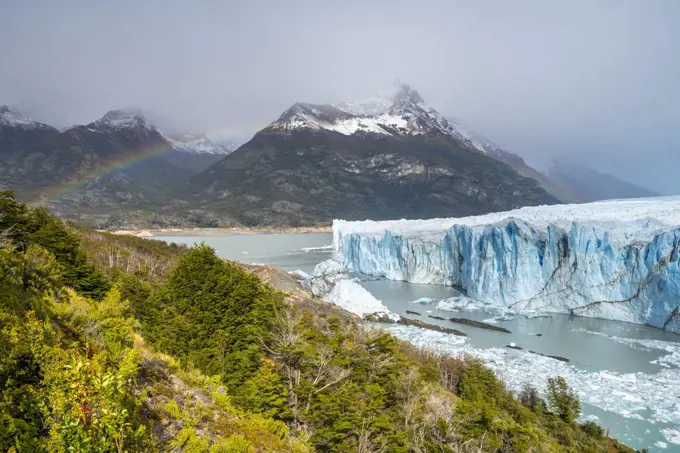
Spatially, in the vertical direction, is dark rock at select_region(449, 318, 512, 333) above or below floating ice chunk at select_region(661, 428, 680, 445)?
above

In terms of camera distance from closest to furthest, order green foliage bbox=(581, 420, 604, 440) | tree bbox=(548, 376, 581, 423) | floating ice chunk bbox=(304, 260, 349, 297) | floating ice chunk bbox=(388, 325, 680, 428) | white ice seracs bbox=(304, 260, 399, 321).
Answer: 1. green foliage bbox=(581, 420, 604, 440)
2. tree bbox=(548, 376, 581, 423)
3. floating ice chunk bbox=(388, 325, 680, 428)
4. white ice seracs bbox=(304, 260, 399, 321)
5. floating ice chunk bbox=(304, 260, 349, 297)

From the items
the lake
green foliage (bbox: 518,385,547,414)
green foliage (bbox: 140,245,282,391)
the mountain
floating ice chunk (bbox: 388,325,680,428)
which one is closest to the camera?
green foliage (bbox: 140,245,282,391)

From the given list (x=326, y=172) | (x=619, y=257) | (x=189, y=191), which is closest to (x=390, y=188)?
(x=326, y=172)

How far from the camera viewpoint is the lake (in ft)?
48.3

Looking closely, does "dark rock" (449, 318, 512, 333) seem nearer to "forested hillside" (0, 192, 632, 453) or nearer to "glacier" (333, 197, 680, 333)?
"glacier" (333, 197, 680, 333)

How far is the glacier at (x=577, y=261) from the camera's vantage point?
25250 millimetres

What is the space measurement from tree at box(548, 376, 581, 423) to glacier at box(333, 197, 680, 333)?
14295mm

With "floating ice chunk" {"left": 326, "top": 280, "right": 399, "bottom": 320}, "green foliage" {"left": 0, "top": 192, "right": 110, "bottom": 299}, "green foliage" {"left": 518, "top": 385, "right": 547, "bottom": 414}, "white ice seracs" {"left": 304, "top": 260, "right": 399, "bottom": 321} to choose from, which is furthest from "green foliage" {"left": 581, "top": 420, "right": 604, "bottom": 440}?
"green foliage" {"left": 0, "top": 192, "right": 110, "bottom": 299}

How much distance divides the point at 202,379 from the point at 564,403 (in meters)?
13.3

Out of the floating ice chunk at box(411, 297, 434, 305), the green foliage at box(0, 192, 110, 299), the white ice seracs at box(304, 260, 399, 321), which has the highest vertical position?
the green foliage at box(0, 192, 110, 299)

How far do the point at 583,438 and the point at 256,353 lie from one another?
11041 mm

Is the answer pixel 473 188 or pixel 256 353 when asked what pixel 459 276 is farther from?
pixel 473 188

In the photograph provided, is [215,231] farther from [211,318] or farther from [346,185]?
[211,318]

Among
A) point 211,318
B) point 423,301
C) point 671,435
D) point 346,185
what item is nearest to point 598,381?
point 671,435
